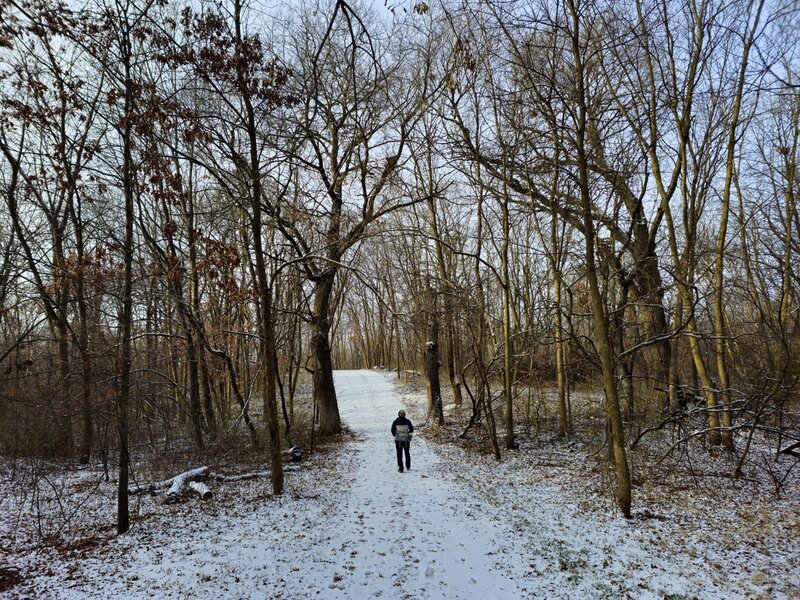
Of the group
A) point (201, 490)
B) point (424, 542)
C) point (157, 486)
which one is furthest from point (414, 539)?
point (157, 486)

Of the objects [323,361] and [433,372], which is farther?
[433,372]

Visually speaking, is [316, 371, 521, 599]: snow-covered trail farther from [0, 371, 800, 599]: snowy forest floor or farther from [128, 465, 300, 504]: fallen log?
[128, 465, 300, 504]: fallen log

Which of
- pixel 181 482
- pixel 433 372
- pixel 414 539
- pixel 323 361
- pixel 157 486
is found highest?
pixel 323 361

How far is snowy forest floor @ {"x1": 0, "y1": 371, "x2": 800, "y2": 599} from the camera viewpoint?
475cm

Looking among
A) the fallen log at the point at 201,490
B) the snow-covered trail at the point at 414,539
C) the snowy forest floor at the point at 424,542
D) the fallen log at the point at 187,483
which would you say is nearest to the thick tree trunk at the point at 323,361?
the snow-covered trail at the point at 414,539

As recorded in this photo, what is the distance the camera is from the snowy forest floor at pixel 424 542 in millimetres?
4746

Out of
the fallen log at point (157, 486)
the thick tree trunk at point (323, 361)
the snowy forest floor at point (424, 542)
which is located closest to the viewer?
the snowy forest floor at point (424, 542)

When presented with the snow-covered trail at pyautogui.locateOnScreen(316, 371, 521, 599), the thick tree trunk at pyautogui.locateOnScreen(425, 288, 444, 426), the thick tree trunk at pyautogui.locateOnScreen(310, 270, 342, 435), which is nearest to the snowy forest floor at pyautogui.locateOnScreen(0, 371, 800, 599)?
the snow-covered trail at pyautogui.locateOnScreen(316, 371, 521, 599)

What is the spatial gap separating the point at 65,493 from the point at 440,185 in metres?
13.4

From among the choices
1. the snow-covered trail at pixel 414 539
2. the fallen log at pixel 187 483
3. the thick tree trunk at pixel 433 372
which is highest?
the thick tree trunk at pixel 433 372

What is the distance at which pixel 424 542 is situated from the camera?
5973 millimetres

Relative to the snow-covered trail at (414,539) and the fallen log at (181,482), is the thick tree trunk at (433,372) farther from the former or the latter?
the fallen log at (181,482)

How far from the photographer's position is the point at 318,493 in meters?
8.27

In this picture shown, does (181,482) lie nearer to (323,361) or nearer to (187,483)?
(187,483)
